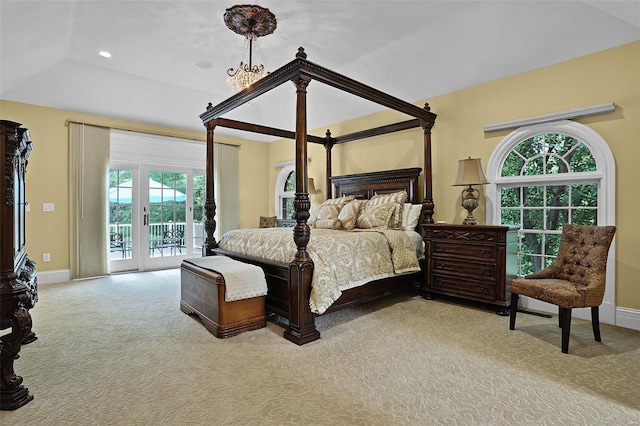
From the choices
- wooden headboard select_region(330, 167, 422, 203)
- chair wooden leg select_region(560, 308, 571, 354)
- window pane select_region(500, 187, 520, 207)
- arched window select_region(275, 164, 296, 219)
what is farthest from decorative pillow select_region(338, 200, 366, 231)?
arched window select_region(275, 164, 296, 219)

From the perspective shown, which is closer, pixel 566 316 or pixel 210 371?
pixel 210 371

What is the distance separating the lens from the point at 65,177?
200 inches

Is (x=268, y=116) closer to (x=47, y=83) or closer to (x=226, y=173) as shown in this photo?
(x=226, y=173)

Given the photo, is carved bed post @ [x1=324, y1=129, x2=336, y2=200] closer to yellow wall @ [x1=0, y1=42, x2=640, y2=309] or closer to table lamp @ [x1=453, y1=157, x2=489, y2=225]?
yellow wall @ [x1=0, y1=42, x2=640, y2=309]

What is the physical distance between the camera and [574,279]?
2.83 m

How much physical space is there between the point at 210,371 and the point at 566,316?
267 centimetres

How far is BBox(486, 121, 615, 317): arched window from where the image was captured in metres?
3.25

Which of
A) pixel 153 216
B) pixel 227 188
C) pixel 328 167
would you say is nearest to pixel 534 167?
pixel 328 167

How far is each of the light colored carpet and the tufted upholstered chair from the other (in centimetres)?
29

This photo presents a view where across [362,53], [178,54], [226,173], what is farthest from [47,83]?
[362,53]

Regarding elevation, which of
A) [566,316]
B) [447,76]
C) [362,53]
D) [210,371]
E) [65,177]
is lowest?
[210,371]

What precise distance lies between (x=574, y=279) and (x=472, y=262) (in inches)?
36.5

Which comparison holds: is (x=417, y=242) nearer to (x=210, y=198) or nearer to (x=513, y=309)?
(x=513, y=309)

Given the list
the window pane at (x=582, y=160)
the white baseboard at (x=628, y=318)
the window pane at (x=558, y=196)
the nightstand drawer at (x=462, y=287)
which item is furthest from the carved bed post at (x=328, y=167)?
the white baseboard at (x=628, y=318)
